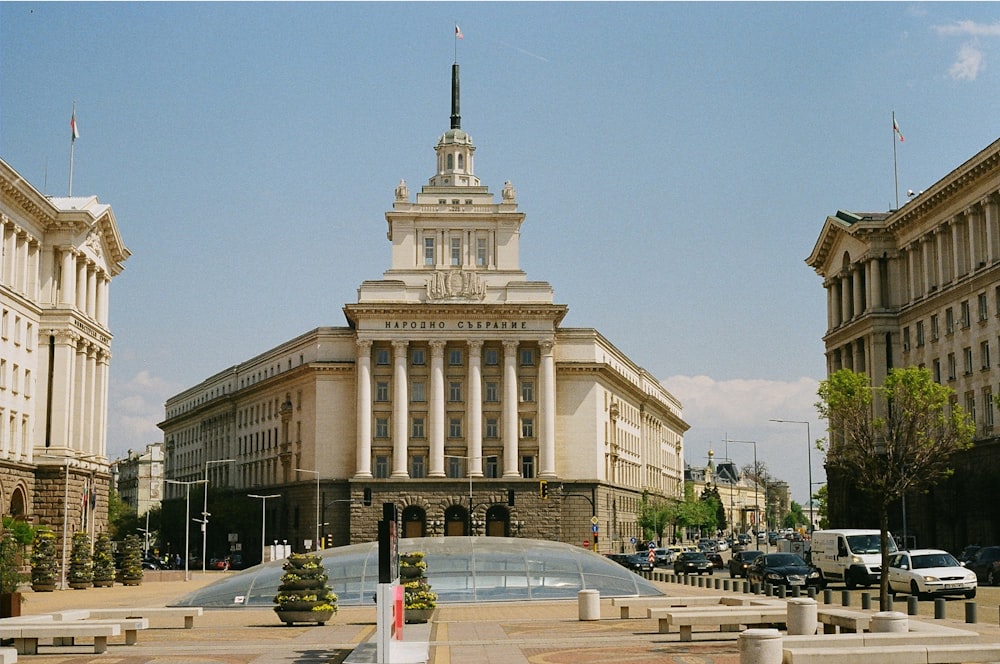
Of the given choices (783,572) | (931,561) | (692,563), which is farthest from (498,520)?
(931,561)

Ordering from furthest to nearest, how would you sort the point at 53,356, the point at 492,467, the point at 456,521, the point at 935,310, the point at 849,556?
1. the point at 492,467
2. the point at 456,521
3. the point at 935,310
4. the point at 53,356
5. the point at 849,556

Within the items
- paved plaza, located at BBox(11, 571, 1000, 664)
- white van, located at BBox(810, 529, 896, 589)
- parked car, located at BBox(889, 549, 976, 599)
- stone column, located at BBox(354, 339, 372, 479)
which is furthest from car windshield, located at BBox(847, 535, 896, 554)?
stone column, located at BBox(354, 339, 372, 479)

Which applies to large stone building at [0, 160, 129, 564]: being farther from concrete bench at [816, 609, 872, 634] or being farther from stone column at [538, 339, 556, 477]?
concrete bench at [816, 609, 872, 634]

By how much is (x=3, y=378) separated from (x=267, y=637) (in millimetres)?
45907

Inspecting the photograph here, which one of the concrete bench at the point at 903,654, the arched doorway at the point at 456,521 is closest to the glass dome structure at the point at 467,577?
the concrete bench at the point at 903,654

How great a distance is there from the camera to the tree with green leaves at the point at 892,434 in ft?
141

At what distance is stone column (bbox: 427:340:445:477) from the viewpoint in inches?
4434

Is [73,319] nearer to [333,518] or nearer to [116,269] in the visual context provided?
[116,269]

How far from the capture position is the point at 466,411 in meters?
114

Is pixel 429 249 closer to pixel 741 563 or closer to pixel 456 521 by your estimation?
pixel 456 521

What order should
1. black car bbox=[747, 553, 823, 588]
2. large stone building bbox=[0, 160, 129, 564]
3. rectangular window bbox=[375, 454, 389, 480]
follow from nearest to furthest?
black car bbox=[747, 553, 823, 588], large stone building bbox=[0, 160, 129, 564], rectangular window bbox=[375, 454, 389, 480]

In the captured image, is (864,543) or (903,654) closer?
(903,654)

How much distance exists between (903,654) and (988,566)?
39.0 meters

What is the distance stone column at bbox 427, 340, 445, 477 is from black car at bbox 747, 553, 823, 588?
54131mm
